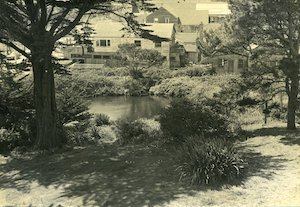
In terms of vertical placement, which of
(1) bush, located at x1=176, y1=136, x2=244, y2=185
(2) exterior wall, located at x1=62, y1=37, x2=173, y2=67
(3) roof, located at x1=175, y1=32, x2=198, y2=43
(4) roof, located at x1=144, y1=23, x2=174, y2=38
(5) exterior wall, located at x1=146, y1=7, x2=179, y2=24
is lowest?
(1) bush, located at x1=176, y1=136, x2=244, y2=185

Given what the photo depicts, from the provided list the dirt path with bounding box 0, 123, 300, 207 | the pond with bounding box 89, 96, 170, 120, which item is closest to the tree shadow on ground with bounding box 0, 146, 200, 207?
the dirt path with bounding box 0, 123, 300, 207

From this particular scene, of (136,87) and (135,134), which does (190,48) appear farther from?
(135,134)

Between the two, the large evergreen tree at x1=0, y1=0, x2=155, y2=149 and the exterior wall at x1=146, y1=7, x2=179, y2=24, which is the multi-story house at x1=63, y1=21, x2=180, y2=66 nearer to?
the exterior wall at x1=146, y1=7, x2=179, y2=24

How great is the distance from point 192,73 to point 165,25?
405 inches

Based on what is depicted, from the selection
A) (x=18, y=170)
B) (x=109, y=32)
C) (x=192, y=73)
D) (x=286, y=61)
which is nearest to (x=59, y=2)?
(x=18, y=170)

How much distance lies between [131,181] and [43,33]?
6396mm

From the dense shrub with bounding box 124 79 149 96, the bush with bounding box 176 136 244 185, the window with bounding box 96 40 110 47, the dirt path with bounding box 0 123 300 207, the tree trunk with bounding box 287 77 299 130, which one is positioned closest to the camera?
the dirt path with bounding box 0 123 300 207

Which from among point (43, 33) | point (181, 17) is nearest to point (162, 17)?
point (181, 17)

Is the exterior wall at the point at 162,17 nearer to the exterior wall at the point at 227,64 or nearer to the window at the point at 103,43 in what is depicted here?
the window at the point at 103,43

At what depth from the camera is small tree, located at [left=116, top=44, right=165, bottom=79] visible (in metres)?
53.0

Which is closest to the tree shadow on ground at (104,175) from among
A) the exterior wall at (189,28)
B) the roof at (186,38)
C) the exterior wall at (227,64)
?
the exterior wall at (227,64)

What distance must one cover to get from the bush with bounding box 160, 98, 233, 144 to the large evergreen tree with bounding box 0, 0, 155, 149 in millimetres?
3084

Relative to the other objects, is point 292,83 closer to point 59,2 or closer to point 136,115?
point 59,2

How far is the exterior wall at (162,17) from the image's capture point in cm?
7106
